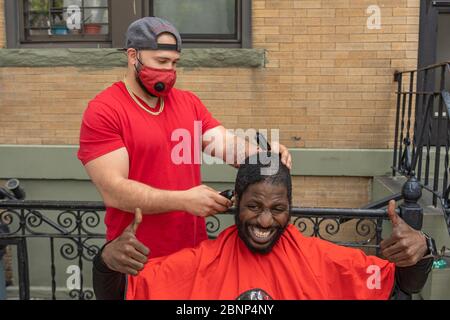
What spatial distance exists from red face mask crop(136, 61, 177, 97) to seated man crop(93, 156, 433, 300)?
21.9 inches

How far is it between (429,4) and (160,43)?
379 cm

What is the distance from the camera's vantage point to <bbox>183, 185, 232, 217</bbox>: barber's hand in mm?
1952

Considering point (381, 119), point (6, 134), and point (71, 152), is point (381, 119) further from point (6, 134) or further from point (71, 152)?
point (6, 134)

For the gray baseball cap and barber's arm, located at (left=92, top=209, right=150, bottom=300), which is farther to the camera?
the gray baseball cap

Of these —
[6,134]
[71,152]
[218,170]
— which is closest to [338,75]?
[218,170]

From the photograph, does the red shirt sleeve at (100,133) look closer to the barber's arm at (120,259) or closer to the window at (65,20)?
the barber's arm at (120,259)

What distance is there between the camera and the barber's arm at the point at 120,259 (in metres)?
1.81

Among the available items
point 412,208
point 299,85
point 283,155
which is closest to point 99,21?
point 299,85

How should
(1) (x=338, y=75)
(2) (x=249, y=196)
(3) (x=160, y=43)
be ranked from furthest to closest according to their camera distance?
(1) (x=338, y=75) < (3) (x=160, y=43) < (2) (x=249, y=196)

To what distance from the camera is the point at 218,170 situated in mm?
5020

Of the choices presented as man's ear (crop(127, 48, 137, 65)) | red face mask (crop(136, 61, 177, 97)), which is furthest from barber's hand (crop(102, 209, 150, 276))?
man's ear (crop(127, 48, 137, 65))

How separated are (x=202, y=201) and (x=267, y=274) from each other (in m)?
0.44

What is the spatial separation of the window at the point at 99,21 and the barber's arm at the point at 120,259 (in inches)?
141

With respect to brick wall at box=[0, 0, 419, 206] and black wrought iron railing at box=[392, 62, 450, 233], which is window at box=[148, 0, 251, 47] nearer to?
brick wall at box=[0, 0, 419, 206]
